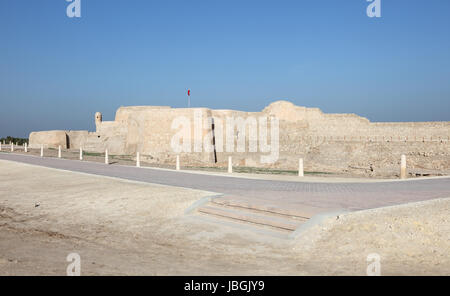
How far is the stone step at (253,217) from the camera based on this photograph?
7314 millimetres

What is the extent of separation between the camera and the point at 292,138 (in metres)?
61.8

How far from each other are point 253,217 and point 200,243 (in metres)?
1.30

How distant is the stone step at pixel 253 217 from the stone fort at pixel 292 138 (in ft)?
87.2

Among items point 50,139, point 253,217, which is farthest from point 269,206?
point 50,139

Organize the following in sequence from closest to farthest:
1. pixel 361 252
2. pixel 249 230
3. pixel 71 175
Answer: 1. pixel 361 252
2. pixel 249 230
3. pixel 71 175

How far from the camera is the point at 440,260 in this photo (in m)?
5.48

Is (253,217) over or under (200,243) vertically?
over

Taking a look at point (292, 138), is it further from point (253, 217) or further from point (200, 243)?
point (200, 243)

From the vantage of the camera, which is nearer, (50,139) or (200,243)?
(200,243)

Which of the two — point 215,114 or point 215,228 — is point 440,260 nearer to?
point 215,228

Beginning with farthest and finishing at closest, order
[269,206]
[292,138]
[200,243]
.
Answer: [292,138], [269,206], [200,243]

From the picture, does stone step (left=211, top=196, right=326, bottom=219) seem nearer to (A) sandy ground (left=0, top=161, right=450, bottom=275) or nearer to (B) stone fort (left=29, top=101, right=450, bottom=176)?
(A) sandy ground (left=0, top=161, right=450, bottom=275)
